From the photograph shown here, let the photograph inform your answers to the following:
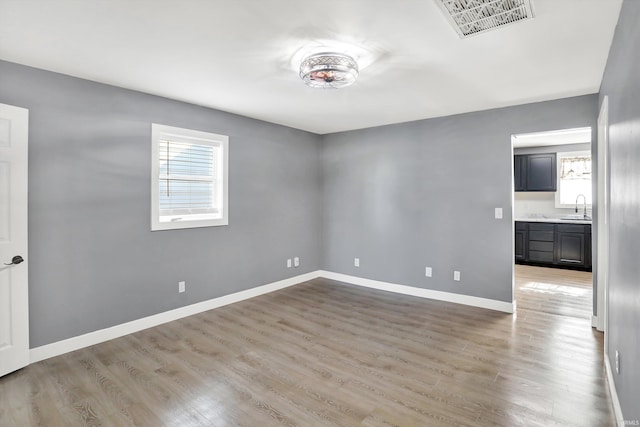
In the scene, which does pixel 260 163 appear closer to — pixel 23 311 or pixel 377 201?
pixel 377 201

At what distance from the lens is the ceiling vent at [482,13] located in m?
1.89

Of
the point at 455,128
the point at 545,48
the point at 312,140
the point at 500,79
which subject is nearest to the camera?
the point at 545,48

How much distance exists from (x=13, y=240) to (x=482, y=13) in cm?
378

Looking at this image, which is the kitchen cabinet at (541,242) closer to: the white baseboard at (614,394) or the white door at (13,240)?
the white baseboard at (614,394)

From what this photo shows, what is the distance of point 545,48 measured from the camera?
247 cm

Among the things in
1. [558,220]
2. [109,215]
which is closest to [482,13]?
[109,215]

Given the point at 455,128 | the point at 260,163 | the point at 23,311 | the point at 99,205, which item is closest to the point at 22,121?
the point at 99,205

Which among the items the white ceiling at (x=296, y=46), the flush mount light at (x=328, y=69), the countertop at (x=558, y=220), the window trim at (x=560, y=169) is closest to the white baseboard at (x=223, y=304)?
the white ceiling at (x=296, y=46)

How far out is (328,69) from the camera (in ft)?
8.31

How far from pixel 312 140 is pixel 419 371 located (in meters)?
4.11

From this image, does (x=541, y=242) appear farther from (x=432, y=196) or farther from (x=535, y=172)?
(x=432, y=196)

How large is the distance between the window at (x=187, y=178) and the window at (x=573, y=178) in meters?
6.72

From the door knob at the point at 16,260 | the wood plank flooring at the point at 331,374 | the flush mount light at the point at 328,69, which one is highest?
the flush mount light at the point at 328,69

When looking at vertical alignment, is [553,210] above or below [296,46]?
below
